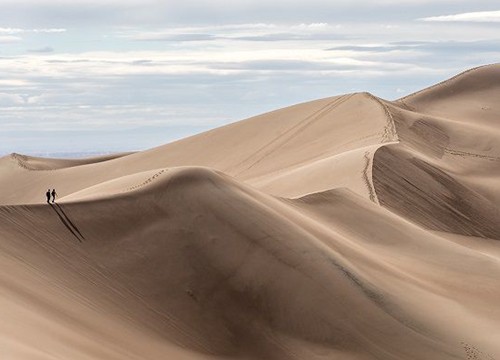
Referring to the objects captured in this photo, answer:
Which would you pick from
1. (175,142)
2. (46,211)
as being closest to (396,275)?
(46,211)

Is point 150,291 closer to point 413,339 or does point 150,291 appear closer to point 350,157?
point 413,339

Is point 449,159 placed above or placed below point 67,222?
below

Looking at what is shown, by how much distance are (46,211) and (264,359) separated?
6.62 m

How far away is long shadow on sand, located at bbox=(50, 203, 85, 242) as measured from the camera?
24291 millimetres

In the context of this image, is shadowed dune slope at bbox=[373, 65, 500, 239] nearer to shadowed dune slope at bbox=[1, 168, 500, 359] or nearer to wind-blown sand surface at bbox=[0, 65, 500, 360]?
wind-blown sand surface at bbox=[0, 65, 500, 360]

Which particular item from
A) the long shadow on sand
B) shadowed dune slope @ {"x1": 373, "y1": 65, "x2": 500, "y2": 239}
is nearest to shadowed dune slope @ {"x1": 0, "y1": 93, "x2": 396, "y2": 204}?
shadowed dune slope @ {"x1": 373, "y1": 65, "x2": 500, "y2": 239}

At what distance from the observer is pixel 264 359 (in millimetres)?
22109

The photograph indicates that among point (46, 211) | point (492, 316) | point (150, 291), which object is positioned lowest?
point (492, 316)

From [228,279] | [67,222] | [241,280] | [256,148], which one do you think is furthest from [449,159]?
[67,222]

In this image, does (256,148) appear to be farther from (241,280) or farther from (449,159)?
(241,280)

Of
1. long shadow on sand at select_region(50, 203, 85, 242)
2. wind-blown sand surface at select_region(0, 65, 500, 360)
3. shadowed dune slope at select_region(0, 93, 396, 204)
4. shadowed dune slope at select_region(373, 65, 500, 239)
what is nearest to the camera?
wind-blown sand surface at select_region(0, 65, 500, 360)

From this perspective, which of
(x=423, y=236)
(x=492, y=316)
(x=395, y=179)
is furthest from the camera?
(x=395, y=179)

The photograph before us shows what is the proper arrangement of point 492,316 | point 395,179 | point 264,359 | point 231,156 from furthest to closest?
1. point 231,156
2. point 395,179
3. point 492,316
4. point 264,359

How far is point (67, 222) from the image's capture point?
80.6ft
